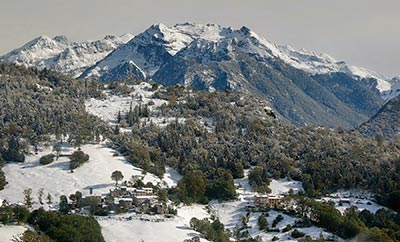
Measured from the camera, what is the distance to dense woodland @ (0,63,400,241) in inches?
5079

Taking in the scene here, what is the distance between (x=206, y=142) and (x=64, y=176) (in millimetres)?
44750

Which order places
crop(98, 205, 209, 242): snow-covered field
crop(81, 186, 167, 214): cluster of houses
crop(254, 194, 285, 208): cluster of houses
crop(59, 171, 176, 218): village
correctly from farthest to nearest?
crop(254, 194, 285, 208): cluster of houses, crop(81, 186, 167, 214): cluster of houses, crop(59, 171, 176, 218): village, crop(98, 205, 209, 242): snow-covered field

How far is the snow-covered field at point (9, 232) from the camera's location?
82.6 meters

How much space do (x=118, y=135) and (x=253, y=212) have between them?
49.2m

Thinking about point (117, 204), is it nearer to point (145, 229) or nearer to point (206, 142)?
point (145, 229)

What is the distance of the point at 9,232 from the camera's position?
281ft

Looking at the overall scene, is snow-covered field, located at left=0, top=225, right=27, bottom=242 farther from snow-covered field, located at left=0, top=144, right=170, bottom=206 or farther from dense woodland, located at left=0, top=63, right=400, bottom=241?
dense woodland, located at left=0, top=63, right=400, bottom=241

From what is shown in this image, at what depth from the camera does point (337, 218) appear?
9862 cm

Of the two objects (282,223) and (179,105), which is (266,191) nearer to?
(282,223)

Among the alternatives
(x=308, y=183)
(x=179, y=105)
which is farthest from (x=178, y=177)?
(x=179, y=105)

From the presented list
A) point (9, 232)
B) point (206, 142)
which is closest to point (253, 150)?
point (206, 142)

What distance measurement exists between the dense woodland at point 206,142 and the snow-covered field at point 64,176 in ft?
9.10

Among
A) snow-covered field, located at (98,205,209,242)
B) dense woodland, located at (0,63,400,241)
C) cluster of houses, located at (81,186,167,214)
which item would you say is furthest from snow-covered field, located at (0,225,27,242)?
dense woodland, located at (0,63,400,241)

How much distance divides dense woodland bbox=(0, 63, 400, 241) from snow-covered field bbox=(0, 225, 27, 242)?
3466 cm
